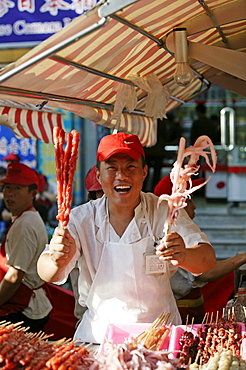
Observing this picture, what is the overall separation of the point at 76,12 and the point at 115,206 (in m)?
4.03

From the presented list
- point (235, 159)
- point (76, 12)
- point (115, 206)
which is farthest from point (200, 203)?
point (115, 206)

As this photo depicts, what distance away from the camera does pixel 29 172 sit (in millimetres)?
4344

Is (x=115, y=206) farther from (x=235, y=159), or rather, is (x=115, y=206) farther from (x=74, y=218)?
(x=235, y=159)

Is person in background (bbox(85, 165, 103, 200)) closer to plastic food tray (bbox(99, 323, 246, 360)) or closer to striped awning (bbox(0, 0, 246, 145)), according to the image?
striped awning (bbox(0, 0, 246, 145))

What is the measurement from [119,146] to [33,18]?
13.6 ft

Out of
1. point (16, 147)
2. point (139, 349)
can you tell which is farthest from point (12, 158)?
point (139, 349)

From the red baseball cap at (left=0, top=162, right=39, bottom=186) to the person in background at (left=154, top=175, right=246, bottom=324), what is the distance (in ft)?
3.65

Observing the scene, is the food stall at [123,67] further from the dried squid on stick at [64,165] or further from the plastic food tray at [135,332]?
the dried squid on stick at [64,165]

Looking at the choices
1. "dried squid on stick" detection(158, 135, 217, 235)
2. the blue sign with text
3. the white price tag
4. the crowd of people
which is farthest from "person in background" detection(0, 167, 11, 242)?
"dried squid on stick" detection(158, 135, 217, 235)

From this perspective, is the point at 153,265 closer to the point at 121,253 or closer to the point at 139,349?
the point at 121,253

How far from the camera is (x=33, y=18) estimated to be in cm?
625

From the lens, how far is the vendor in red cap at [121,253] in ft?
8.88

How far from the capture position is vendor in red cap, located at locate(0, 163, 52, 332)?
3.98 meters

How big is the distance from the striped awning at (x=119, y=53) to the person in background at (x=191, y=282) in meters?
0.88
